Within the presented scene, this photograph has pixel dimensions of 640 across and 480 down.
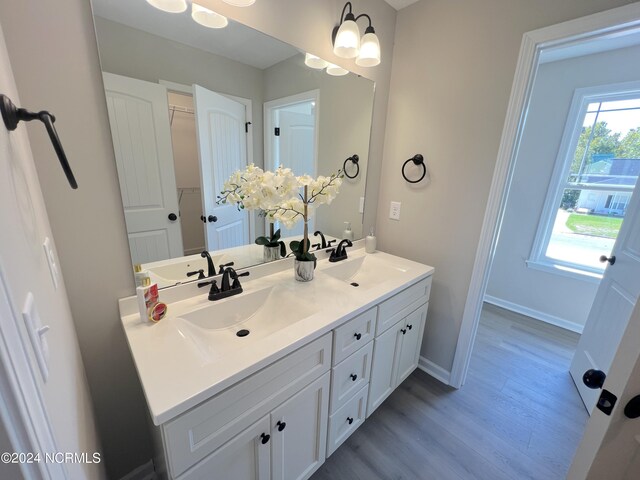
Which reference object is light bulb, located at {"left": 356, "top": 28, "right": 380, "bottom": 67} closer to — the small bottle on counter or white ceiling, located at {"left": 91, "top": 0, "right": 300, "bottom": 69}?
white ceiling, located at {"left": 91, "top": 0, "right": 300, "bottom": 69}

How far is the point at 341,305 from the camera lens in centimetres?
118

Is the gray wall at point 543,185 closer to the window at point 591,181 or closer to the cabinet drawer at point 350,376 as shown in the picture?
the window at point 591,181

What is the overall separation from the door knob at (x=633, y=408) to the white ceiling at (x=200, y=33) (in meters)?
1.71

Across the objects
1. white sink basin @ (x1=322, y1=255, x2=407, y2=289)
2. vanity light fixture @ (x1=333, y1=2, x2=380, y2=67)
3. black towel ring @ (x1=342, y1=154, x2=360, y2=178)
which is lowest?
white sink basin @ (x1=322, y1=255, x2=407, y2=289)

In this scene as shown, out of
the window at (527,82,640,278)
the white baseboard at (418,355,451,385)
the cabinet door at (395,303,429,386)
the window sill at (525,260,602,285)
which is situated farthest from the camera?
the window sill at (525,260,602,285)

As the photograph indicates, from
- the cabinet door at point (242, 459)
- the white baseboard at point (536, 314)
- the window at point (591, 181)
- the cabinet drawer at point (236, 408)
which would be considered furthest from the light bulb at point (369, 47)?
the white baseboard at point (536, 314)

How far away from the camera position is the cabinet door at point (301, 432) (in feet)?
3.23

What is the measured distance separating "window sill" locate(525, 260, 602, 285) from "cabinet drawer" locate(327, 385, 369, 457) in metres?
2.44

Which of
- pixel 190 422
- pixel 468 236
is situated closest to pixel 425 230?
pixel 468 236

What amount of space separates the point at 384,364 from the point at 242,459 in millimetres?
881

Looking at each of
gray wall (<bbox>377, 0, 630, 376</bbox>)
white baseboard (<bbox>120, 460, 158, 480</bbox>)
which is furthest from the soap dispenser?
white baseboard (<bbox>120, 460, 158, 480</bbox>)

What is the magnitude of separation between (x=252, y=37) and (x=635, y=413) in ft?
5.79

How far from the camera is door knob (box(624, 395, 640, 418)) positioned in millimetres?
611

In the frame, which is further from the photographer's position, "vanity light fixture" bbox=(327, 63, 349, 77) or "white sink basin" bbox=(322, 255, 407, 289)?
"white sink basin" bbox=(322, 255, 407, 289)
